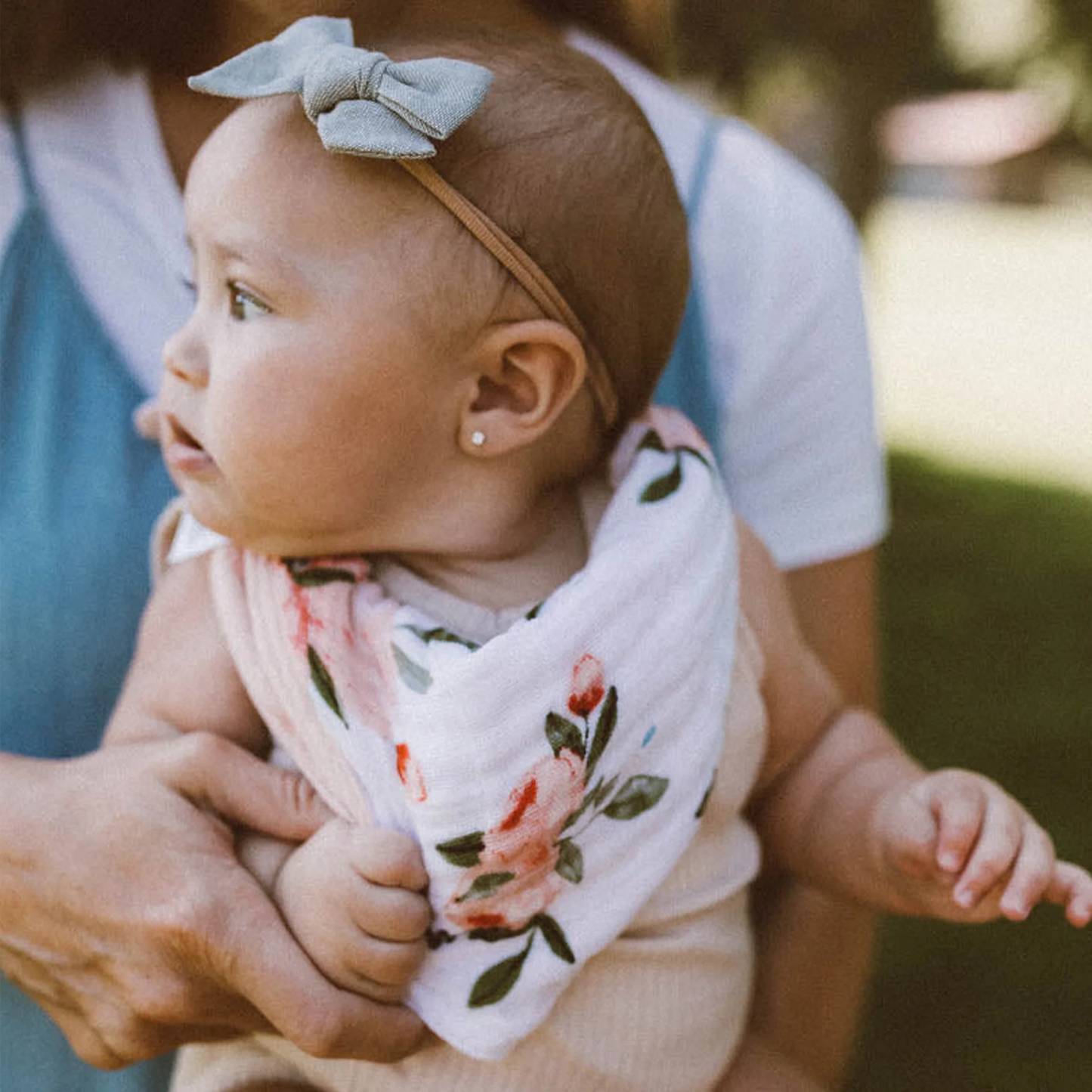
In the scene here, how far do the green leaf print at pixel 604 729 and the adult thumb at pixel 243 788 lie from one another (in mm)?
264

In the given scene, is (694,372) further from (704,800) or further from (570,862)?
(570,862)

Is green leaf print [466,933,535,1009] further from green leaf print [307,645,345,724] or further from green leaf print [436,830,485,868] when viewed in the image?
green leaf print [307,645,345,724]

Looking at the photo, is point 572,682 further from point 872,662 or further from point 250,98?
point 872,662

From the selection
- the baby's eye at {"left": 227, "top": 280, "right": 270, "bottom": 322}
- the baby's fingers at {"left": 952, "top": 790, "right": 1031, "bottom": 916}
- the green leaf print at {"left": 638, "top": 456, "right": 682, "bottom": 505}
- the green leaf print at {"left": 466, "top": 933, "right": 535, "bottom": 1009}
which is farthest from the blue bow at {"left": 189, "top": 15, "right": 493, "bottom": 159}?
the baby's fingers at {"left": 952, "top": 790, "right": 1031, "bottom": 916}

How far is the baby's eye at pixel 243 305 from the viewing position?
4.50ft

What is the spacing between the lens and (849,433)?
77.0 inches

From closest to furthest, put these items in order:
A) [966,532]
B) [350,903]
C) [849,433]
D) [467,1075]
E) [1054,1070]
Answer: [350,903] < [467,1075] < [849,433] < [1054,1070] < [966,532]

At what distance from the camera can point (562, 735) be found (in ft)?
4.56

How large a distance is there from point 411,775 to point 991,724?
174 inches

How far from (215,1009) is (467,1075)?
0.86ft

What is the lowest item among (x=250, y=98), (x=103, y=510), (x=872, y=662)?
(x=872, y=662)

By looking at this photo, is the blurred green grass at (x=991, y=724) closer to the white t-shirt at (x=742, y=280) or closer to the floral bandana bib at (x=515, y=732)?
the white t-shirt at (x=742, y=280)

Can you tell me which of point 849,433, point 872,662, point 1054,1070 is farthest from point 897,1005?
point 849,433

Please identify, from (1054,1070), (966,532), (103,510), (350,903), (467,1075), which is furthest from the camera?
(966,532)
